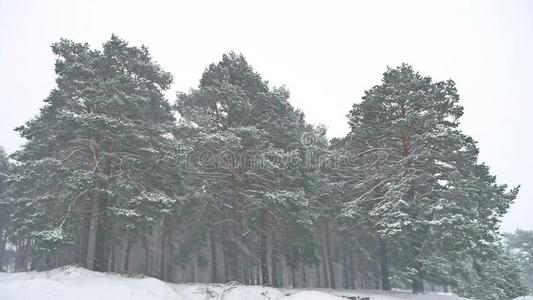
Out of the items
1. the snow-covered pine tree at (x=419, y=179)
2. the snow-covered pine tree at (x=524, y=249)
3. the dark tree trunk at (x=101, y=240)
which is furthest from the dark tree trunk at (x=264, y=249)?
the snow-covered pine tree at (x=524, y=249)

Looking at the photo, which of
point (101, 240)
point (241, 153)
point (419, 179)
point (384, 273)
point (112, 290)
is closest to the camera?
point (112, 290)

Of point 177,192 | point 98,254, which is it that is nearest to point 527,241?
point 177,192

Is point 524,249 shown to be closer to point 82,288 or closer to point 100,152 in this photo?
point 100,152

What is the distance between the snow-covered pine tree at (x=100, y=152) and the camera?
18125 millimetres

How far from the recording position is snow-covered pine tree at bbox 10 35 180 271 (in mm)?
18125

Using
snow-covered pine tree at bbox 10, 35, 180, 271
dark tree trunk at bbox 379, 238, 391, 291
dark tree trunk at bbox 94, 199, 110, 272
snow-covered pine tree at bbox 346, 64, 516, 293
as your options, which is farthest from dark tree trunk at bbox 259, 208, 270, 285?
dark tree trunk at bbox 94, 199, 110, 272

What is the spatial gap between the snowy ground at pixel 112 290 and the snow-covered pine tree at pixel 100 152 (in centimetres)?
216

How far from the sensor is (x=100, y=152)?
19359 mm

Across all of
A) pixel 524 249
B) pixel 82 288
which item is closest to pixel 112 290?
pixel 82 288

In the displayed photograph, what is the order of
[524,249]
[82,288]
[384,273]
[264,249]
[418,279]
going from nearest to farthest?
1. [82,288]
2. [418,279]
3. [264,249]
4. [384,273]
5. [524,249]

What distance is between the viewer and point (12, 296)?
1214cm

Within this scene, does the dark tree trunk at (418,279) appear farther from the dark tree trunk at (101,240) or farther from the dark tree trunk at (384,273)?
the dark tree trunk at (101,240)

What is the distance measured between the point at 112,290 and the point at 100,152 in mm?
8218

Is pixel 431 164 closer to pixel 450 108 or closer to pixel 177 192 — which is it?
pixel 450 108
